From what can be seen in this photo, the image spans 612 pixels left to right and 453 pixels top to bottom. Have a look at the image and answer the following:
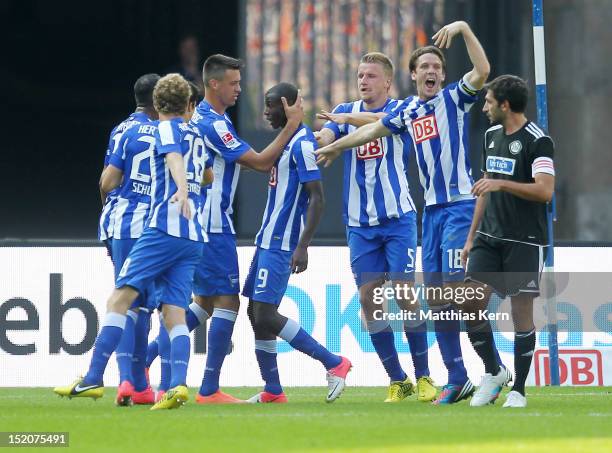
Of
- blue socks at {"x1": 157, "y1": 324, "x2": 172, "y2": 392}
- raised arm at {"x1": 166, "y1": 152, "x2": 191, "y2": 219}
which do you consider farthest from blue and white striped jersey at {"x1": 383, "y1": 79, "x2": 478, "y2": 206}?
blue socks at {"x1": 157, "y1": 324, "x2": 172, "y2": 392}

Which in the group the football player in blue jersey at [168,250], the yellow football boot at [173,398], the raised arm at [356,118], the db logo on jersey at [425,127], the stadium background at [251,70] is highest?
the stadium background at [251,70]

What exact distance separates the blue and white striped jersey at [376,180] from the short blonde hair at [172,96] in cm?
151

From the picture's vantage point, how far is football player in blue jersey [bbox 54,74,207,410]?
8.14m

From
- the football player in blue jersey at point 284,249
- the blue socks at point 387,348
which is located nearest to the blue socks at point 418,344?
the blue socks at point 387,348

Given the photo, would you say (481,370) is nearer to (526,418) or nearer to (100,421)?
(526,418)

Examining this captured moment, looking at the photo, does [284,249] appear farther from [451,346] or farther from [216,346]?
[451,346]

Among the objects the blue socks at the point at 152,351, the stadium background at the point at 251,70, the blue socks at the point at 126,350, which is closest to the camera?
the blue socks at the point at 126,350

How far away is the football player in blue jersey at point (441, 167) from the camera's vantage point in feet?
29.6

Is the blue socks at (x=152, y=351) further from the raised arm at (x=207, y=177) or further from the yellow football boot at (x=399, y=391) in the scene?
the yellow football boot at (x=399, y=391)

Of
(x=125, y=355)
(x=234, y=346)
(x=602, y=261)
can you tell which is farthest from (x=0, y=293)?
(x=602, y=261)

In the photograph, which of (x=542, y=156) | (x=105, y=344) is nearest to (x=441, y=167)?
(x=542, y=156)

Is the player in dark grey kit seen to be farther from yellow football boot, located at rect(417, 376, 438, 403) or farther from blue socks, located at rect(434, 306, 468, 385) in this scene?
yellow football boot, located at rect(417, 376, 438, 403)

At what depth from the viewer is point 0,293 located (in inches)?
433

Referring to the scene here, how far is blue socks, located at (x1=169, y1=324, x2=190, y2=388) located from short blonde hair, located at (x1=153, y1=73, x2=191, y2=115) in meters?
1.17
